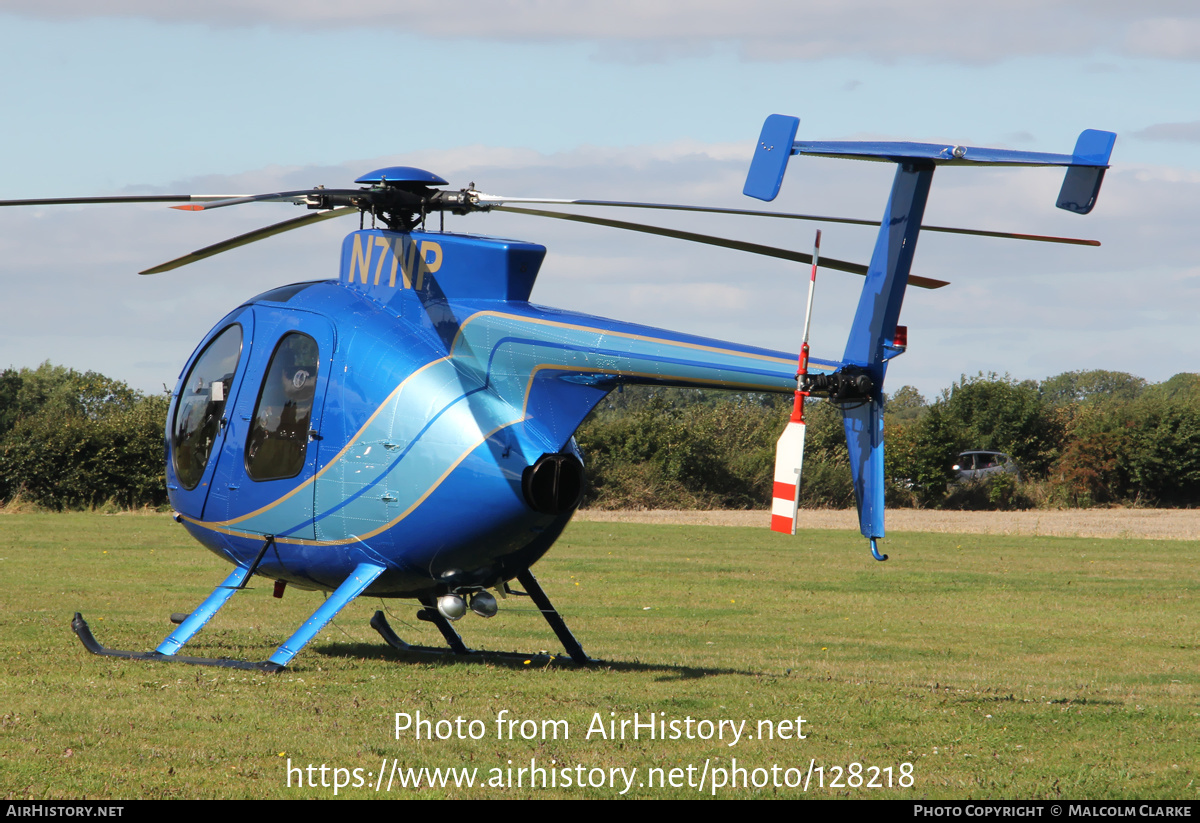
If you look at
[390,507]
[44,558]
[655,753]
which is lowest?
[44,558]

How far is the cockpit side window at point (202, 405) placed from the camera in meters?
12.7

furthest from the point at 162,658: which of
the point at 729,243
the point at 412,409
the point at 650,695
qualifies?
the point at 729,243

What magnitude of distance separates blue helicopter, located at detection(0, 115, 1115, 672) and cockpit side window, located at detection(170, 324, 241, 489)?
1.1 inches

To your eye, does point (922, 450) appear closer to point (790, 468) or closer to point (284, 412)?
point (284, 412)

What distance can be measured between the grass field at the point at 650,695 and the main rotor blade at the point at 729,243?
3674 millimetres

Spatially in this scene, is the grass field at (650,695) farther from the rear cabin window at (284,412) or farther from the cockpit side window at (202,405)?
the cockpit side window at (202,405)

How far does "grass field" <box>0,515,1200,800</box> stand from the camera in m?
8.21

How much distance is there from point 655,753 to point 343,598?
389 centimetres

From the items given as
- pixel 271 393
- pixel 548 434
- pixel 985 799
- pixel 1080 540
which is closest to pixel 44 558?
pixel 271 393

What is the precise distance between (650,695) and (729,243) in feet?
13.5

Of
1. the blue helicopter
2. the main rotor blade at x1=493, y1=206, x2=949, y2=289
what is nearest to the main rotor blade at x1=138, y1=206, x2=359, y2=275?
the blue helicopter

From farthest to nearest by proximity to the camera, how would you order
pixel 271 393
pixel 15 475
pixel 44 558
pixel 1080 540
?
pixel 15 475, pixel 1080 540, pixel 44 558, pixel 271 393

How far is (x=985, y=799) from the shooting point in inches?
A: 303
